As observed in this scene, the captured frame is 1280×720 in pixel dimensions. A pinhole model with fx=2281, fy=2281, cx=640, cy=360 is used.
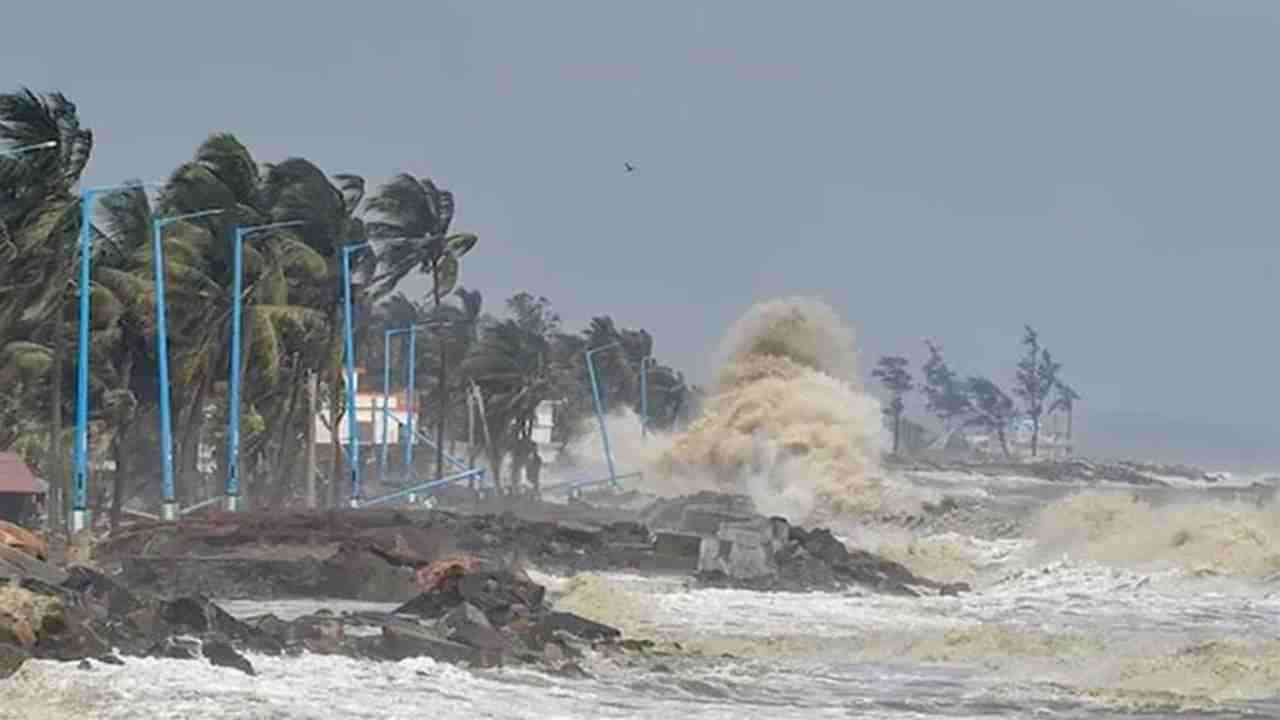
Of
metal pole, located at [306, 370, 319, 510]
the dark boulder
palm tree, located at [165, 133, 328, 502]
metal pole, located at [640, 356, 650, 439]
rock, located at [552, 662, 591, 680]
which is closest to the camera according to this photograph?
rock, located at [552, 662, 591, 680]

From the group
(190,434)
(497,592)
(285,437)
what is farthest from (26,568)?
(285,437)

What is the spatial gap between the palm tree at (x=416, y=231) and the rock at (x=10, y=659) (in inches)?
2051

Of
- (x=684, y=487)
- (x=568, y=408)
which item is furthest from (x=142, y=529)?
(x=568, y=408)

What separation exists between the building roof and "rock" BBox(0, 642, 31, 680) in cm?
2649

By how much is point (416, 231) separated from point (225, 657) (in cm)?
5164

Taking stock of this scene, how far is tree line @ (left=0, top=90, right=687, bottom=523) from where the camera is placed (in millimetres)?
43094

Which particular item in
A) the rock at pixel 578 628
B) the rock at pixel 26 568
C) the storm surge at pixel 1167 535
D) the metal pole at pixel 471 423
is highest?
the metal pole at pixel 471 423

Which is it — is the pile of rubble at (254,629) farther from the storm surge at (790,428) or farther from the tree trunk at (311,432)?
the storm surge at (790,428)

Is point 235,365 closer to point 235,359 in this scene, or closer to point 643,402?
point 235,359

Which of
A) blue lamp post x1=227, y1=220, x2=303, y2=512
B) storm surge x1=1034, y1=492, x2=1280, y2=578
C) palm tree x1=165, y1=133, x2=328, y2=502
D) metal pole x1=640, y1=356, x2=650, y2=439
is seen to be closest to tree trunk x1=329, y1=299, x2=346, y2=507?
palm tree x1=165, y1=133, x2=328, y2=502

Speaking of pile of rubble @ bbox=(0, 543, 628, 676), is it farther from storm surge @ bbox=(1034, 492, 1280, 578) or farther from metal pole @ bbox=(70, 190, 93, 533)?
storm surge @ bbox=(1034, 492, 1280, 578)

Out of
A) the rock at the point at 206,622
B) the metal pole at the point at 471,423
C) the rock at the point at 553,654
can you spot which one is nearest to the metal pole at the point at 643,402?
the metal pole at the point at 471,423

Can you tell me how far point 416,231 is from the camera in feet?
236

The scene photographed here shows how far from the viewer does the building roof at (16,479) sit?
4519cm
